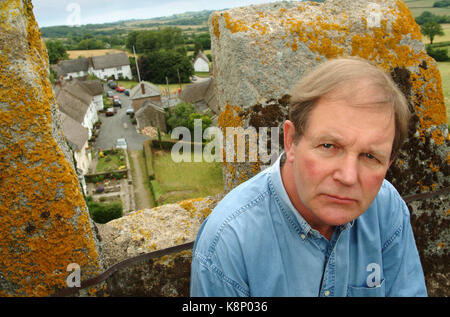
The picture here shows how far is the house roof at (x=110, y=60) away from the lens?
73625mm

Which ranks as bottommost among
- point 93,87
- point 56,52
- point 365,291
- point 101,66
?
point 93,87

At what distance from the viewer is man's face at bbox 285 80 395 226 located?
1.58 meters

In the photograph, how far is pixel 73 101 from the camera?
38281mm

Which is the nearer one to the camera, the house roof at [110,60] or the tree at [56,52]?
the house roof at [110,60]

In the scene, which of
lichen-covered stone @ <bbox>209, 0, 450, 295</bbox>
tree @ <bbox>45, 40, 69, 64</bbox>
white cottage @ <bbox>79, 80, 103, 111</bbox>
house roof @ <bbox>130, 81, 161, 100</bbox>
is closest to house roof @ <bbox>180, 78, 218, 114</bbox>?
house roof @ <bbox>130, 81, 161, 100</bbox>

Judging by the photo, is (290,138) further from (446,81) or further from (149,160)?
(446,81)

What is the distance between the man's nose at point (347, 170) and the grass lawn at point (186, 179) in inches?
714

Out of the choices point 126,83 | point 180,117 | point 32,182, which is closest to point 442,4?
point 180,117

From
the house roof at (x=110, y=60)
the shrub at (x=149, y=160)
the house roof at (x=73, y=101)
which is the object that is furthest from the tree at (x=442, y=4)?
the house roof at (x=73, y=101)

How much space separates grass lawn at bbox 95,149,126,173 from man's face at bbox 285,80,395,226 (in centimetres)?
2664

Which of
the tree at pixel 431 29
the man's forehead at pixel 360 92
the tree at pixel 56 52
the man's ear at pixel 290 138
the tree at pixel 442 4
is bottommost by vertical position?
the man's ear at pixel 290 138

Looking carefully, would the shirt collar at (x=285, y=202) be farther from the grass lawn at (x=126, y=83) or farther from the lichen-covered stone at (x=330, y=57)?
the grass lawn at (x=126, y=83)

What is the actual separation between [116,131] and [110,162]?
12.5 meters
